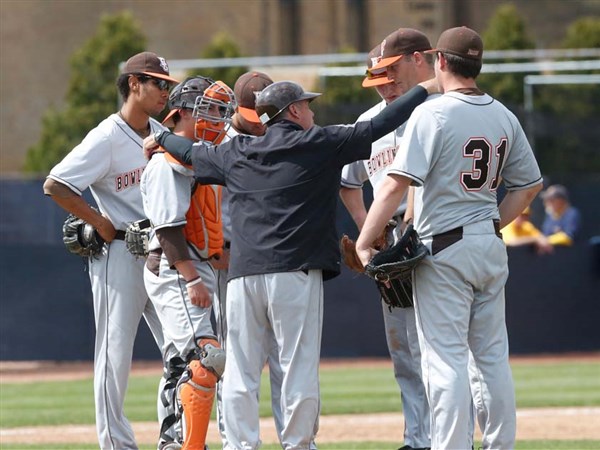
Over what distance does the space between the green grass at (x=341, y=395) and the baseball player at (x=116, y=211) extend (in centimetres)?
177

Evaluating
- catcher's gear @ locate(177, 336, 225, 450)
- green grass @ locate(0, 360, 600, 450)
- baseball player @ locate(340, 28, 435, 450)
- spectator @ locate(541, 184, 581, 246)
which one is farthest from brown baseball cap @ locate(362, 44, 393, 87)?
spectator @ locate(541, 184, 581, 246)

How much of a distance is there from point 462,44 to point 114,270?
2456 millimetres

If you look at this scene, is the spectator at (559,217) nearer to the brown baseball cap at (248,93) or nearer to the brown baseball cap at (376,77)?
the brown baseball cap at (376,77)

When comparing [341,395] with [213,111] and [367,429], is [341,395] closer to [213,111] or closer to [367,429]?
[367,429]

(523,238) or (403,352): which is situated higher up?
(403,352)

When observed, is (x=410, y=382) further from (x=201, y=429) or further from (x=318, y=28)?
(x=318, y=28)

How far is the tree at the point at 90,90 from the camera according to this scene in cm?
2673

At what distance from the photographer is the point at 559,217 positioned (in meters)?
16.3

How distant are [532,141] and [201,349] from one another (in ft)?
42.0

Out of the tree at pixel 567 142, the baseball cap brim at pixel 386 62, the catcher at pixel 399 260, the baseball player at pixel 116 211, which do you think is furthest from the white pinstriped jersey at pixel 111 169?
the tree at pixel 567 142

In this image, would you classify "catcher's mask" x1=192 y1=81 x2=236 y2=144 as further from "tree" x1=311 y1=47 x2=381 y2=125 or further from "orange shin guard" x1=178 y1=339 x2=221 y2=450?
"tree" x1=311 y1=47 x2=381 y2=125

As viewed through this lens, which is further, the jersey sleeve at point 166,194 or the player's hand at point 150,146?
the player's hand at point 150,146

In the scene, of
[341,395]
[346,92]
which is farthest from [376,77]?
[346,92]

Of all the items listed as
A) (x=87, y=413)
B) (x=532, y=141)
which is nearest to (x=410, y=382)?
(x=87, y=413)
